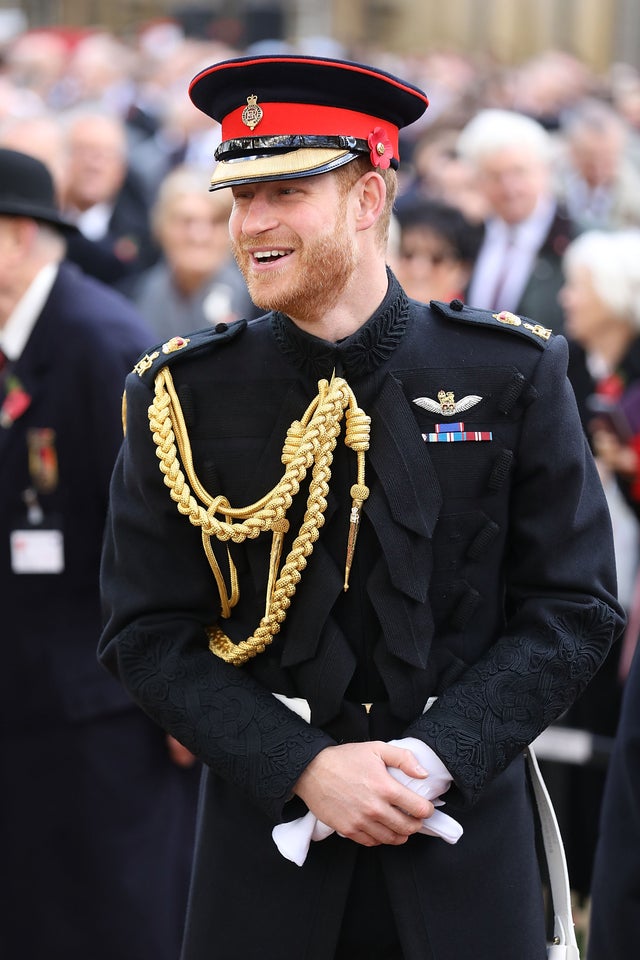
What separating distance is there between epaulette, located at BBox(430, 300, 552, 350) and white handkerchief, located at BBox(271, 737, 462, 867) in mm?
704

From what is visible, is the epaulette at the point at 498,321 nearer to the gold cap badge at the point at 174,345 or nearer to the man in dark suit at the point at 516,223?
the gold cap badge at the point at 174,345

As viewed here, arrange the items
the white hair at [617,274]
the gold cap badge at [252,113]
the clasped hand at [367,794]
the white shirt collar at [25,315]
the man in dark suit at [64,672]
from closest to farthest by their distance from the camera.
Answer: the clasped hand at [367,794]
the gold cap badge at [252,113]
the man in dark suit at [64,672]
the white shirt collar at [25,315]
the white hair at [617,274]

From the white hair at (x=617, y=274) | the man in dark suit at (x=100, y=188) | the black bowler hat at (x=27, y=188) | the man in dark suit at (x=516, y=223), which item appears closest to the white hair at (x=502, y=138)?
the man in dark suit at (x=516, y=223)

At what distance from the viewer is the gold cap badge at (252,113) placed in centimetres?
249

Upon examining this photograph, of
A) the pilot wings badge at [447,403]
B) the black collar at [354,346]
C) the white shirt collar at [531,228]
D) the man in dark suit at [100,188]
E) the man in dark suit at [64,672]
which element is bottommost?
the man in dark suit at [64,672]

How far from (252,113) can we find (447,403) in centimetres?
→ 57

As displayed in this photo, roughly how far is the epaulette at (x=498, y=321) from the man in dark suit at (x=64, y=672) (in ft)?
4.68

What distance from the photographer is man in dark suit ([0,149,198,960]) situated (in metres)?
3.91

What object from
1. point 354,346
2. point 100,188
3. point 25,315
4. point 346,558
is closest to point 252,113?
point 354,346

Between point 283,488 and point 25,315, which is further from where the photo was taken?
point 25,315

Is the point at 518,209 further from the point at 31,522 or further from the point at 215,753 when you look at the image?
the point at 215,753

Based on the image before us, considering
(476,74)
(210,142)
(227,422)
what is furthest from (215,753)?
Answer: (476,74)

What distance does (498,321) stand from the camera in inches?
104

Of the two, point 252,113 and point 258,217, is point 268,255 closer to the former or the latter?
point 258,217
